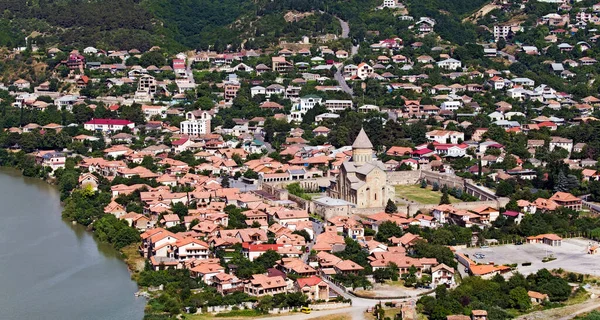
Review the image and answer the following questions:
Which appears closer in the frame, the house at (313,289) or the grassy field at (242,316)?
the grassy field at (242,316)

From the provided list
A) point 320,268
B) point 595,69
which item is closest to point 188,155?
point 320,268

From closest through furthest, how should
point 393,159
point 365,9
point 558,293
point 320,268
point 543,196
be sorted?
point 558,293 < point 320,268 < point 543,196 < point 393,159 < point 365,9

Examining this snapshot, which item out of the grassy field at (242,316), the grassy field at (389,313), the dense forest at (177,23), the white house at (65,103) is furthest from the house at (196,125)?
the grassy field at (389,313)

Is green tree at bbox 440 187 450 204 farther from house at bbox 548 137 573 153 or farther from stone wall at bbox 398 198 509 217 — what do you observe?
house at bbox 548 137 573 153

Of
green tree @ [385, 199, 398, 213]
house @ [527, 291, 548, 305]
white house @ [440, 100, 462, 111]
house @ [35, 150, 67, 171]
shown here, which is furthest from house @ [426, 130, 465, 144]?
house @ [527, 291, 548, 305]

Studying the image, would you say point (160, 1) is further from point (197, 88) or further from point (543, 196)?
point (543, 196)

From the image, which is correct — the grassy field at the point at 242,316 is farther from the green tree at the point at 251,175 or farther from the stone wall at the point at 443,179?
the stone wall at the point at 443,179
